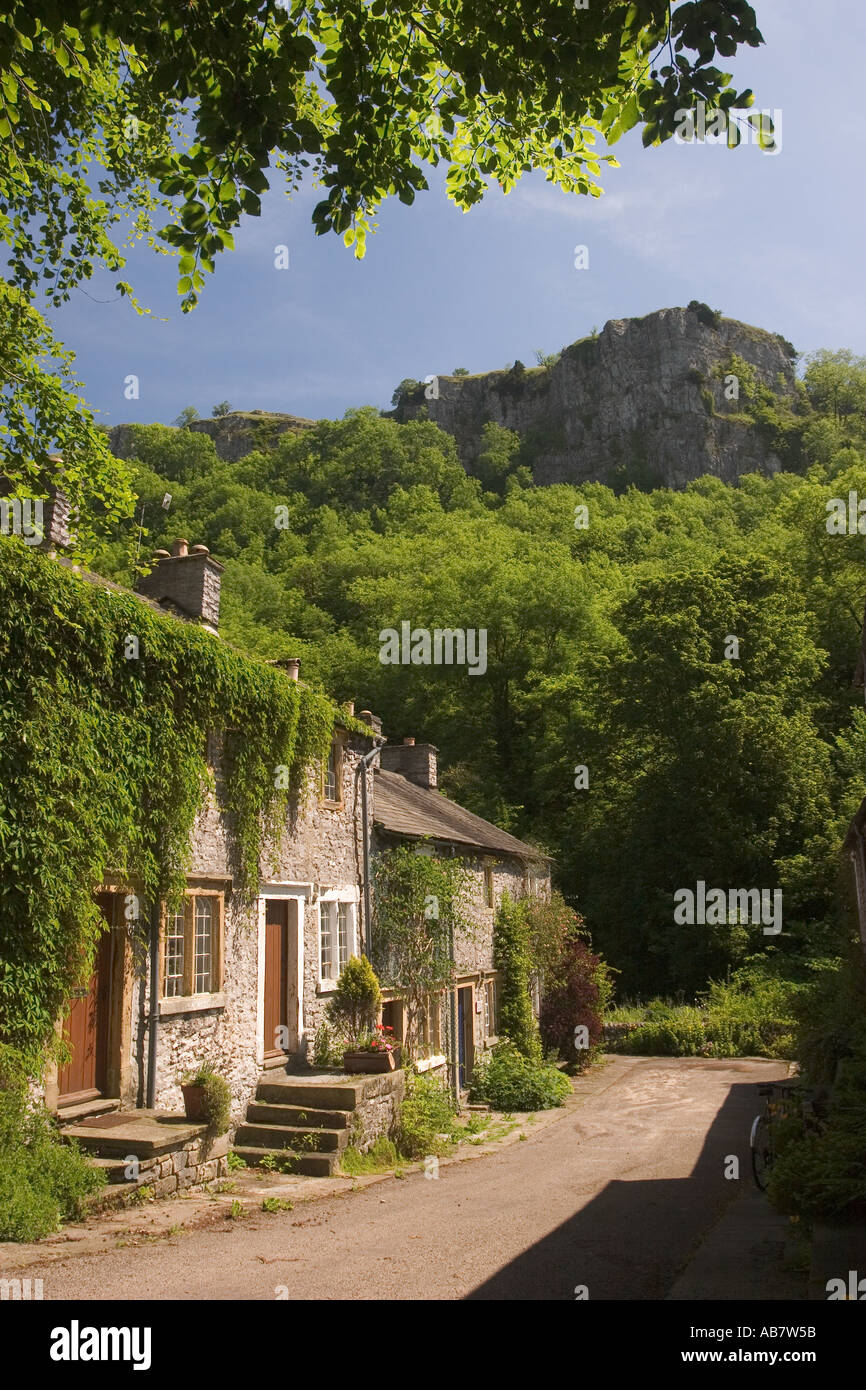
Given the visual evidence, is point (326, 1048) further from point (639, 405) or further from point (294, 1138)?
point (639, 405)

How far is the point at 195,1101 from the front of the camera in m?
11.0

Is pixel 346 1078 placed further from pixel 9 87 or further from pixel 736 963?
pixel 736 963

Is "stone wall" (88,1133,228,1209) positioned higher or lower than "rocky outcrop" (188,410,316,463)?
lower

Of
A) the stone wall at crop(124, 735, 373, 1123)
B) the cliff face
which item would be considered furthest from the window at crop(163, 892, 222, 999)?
the cliff face

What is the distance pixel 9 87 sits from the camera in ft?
20.9

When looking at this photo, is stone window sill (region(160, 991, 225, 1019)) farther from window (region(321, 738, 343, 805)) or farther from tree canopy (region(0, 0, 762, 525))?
tree canopy (region(0, 0, 762, 525))

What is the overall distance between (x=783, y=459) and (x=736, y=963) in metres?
59.9

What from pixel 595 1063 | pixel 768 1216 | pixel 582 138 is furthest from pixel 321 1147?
pixel 595 1063

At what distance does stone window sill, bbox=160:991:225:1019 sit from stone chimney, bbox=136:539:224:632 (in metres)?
5.19

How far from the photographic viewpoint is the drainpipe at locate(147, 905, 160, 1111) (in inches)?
425

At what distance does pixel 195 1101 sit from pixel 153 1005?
1.23m

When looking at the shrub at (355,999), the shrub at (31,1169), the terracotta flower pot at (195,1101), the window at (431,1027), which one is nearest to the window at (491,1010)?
the window at (431,1027)


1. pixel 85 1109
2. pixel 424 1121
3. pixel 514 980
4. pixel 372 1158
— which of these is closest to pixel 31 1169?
pixel 85 1109

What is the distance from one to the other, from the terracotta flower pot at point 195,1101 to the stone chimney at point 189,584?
20.6 ft
